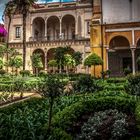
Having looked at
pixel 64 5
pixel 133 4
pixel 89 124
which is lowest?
pixel 89 124

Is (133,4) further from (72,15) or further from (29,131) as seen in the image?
(29,131)

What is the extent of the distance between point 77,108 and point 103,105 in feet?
3.59

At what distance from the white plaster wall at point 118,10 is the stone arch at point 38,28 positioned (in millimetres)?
20863

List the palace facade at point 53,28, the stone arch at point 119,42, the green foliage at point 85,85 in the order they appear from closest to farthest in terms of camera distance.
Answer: the green foliage at point 85,85
the stone arch at point 119,42
the palace facade at point 53,28

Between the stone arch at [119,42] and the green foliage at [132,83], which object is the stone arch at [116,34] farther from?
the green foliage at [132,83]

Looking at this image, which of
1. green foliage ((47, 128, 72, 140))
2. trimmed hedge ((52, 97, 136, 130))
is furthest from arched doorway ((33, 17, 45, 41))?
green foliage ((47, 128, 72, 140))

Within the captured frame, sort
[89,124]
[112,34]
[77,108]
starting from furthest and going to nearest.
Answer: [112,34] → [77,108] → [89,124]

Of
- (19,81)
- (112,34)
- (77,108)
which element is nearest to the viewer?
(77,108)

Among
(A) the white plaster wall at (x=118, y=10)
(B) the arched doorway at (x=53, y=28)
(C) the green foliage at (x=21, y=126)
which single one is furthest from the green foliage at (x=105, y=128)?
(B) the arched doorway at (x=53, y=28)

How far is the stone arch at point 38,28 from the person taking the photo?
51312 mm

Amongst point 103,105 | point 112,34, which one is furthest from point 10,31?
point 103,105

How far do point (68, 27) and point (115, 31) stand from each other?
22420mm

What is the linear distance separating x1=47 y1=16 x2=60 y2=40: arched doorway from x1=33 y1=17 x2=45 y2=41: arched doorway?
3.37ft

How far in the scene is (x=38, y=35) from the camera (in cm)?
5256
